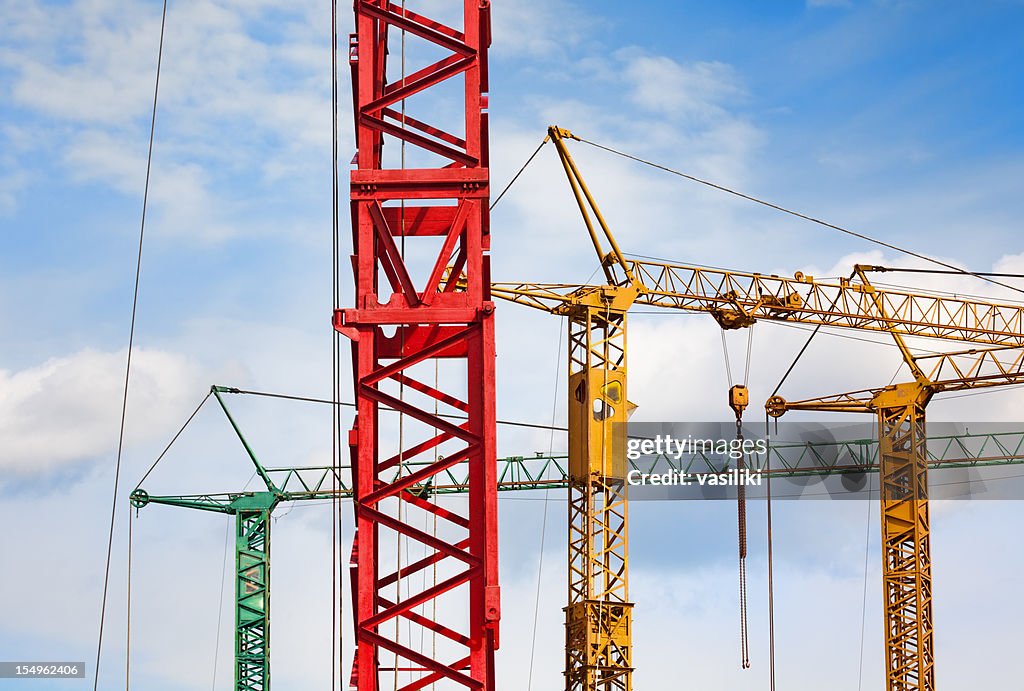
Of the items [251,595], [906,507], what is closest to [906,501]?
[906,507]

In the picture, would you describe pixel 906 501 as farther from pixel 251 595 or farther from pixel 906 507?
pixel 251 595

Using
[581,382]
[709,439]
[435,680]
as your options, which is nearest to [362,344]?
[435,680]

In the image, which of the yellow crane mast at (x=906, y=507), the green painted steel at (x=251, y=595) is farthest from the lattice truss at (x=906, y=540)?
the green painted steel at (x=251, y=595)

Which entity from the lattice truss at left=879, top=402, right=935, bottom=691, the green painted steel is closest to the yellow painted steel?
the lattice truss at left=879, top=402, right=935, bottom=691

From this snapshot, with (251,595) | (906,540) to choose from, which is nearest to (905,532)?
(906,540)

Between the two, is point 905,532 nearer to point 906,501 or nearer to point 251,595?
point 906,501

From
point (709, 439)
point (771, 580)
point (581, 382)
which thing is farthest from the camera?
point (709, 439)

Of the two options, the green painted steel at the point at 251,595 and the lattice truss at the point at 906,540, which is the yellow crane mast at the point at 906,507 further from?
the green painted steel at the point at 251,595

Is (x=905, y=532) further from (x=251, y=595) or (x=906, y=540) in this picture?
(x=251, y=595)

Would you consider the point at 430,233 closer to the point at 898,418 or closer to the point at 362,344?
the point at 362,344

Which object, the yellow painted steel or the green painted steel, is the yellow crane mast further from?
the green painted steel

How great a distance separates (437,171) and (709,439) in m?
53.1

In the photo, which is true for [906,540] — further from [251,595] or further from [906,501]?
[251,595]

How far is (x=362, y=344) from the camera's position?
20906mm
